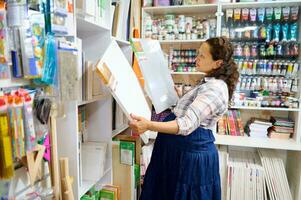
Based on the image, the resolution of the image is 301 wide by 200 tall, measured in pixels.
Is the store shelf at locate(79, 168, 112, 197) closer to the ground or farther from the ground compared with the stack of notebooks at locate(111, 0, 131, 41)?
closer to the ground

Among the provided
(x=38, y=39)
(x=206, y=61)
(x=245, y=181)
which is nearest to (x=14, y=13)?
(x=38, y=39)

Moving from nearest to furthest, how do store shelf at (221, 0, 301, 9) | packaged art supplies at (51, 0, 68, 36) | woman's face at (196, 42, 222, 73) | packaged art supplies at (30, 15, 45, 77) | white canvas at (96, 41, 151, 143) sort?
packaged art supplies at (30, 15, 45, 77)
packaged art supplies at (51, 0, 68, 36)
white canvas at (96, 41, 151, 143)
woman's face at (196, 42, 222, 73)
store shelf at (221, 0, 301, 9)

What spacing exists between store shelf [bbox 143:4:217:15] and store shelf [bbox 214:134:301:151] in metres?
1.22

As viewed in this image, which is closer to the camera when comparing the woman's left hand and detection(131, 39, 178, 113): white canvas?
the woman's left hand

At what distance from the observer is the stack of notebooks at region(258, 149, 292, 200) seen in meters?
2.28

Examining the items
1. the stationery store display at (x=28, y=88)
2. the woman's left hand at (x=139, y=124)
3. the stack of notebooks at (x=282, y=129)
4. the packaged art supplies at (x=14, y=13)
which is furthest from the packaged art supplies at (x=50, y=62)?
the stack of notebooks at (x=282, y=129)

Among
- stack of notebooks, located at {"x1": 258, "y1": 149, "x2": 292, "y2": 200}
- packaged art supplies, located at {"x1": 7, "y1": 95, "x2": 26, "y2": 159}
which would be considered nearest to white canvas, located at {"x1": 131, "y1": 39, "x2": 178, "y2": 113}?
packaged art supplies, located at {"x1": 7, "y1": 95, "x2": 26, "y2": 159}

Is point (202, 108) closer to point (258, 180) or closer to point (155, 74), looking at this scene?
point (155, 74)

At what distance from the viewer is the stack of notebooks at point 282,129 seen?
238 cm

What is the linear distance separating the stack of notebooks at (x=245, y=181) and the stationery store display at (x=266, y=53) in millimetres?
564

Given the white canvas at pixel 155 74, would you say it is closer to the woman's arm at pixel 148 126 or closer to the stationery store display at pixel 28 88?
the woman's arm at pixel 148 126

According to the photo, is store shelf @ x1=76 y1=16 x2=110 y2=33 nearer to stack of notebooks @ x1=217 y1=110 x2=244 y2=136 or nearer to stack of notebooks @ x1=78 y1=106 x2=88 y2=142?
stack of notebooks @ x1=78 y1=106 x2=88 y2=142

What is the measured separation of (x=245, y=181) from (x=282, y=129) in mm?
600

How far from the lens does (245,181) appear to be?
2.30m
